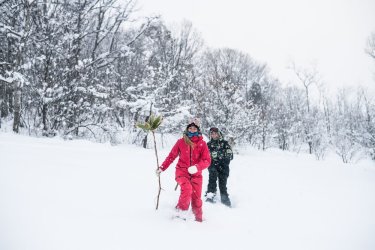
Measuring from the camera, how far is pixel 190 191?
165 inches

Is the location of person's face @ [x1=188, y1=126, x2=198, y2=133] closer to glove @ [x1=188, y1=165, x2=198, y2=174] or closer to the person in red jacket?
the person in red jacket

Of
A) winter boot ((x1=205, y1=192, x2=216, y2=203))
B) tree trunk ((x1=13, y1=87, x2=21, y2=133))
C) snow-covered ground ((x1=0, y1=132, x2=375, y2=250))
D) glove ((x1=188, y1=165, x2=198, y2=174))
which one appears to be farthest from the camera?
tree trunk ((x1=13, y1=87, x2=21, y2=133))

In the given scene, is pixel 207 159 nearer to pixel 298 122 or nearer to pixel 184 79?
pixel 184 79

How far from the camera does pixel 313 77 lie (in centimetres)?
4072

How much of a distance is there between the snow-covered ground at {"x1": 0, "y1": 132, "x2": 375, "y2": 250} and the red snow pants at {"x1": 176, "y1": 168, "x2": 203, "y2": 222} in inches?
9.6

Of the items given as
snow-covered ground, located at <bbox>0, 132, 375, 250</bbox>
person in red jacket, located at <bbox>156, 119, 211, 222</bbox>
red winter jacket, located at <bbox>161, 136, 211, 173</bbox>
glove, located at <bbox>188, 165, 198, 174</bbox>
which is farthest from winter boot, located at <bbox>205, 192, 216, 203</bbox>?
glove, located at <bbox>188, 165, 198, 174</bbox>

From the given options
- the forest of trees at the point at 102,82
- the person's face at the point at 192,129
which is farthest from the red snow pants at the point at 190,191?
the forest of trees at the point at 102,82

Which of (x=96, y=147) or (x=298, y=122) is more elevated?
A: (x=298, y=122)

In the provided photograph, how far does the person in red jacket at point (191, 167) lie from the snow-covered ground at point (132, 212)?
1.06 feet

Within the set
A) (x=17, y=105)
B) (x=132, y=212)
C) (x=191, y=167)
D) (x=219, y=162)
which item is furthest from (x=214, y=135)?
(x=17, y=105)

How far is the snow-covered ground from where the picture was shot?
120 inches

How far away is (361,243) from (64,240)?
434 cm

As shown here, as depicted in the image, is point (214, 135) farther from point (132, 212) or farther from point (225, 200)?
point (132, 212)

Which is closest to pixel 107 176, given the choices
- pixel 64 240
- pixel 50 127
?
pixel 64 240
